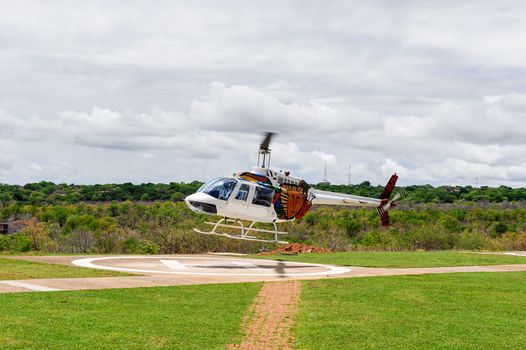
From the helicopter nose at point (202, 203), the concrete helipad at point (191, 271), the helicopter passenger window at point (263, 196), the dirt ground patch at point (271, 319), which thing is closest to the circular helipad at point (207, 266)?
the concrete helipad at point (191, 271)

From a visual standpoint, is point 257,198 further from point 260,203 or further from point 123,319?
point 123,319

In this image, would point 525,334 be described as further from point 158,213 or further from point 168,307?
point 158,213

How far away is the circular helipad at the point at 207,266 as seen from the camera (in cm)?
2380

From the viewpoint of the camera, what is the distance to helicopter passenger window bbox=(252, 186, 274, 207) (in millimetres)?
27328

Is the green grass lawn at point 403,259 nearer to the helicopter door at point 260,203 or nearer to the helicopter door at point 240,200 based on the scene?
the helicopter door at point 260,203

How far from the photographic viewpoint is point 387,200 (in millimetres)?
31719

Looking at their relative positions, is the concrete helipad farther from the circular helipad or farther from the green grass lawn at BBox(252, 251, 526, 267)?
the green grass lawn at BBox(252, 251, 526, 267)

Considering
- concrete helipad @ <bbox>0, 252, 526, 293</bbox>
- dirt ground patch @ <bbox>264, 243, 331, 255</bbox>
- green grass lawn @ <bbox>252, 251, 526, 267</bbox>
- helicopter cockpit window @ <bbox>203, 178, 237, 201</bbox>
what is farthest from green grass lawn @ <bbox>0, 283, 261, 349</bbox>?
dirt ground patch @ <bbox>264, 243, 331, 255</bbox>

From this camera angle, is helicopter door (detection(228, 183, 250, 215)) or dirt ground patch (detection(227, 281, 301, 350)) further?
helicopter door (detection(228, 183, 250, 215))

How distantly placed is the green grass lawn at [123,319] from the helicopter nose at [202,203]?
8273mm

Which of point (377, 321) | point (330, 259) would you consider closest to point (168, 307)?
point (377, 321)

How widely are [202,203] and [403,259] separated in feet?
34.0

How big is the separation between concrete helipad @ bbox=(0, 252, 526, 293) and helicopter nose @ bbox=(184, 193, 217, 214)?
7.27ft

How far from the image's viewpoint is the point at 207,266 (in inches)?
1027
